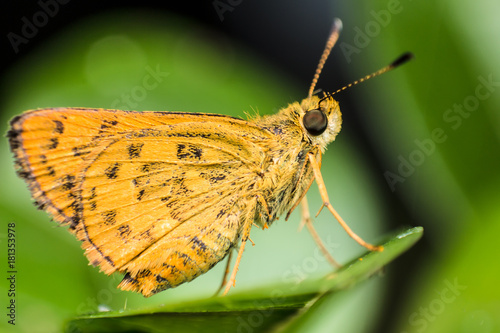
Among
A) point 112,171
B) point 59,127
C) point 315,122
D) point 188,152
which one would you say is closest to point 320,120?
point 315,122

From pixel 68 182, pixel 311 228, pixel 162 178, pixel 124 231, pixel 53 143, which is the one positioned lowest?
pixel 311 228

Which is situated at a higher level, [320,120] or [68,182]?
[68,182]

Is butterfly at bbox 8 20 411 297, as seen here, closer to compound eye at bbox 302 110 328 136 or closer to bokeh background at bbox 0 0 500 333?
compound eye at bbox 302 110 328 136

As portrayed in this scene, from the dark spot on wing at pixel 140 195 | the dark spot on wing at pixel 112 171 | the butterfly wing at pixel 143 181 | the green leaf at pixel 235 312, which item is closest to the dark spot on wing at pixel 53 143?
the butterfly wing at pixel 143 181

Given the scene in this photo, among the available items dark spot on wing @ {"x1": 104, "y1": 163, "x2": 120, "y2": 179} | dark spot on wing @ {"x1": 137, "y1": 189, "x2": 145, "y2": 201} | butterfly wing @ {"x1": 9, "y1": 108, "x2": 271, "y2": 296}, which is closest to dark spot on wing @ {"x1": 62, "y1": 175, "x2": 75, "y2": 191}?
butterfly wing @ {"x1": 9, "y1": 108, "x2": 271, "y2": 296}

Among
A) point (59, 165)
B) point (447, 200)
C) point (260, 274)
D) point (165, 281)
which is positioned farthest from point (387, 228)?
point (59, 165)

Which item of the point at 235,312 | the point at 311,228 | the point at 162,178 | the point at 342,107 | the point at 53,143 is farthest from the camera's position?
the point at 342,107

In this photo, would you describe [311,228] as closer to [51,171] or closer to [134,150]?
[134,150]

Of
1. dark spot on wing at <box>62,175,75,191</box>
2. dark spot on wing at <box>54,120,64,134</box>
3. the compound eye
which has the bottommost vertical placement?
the compound eye
